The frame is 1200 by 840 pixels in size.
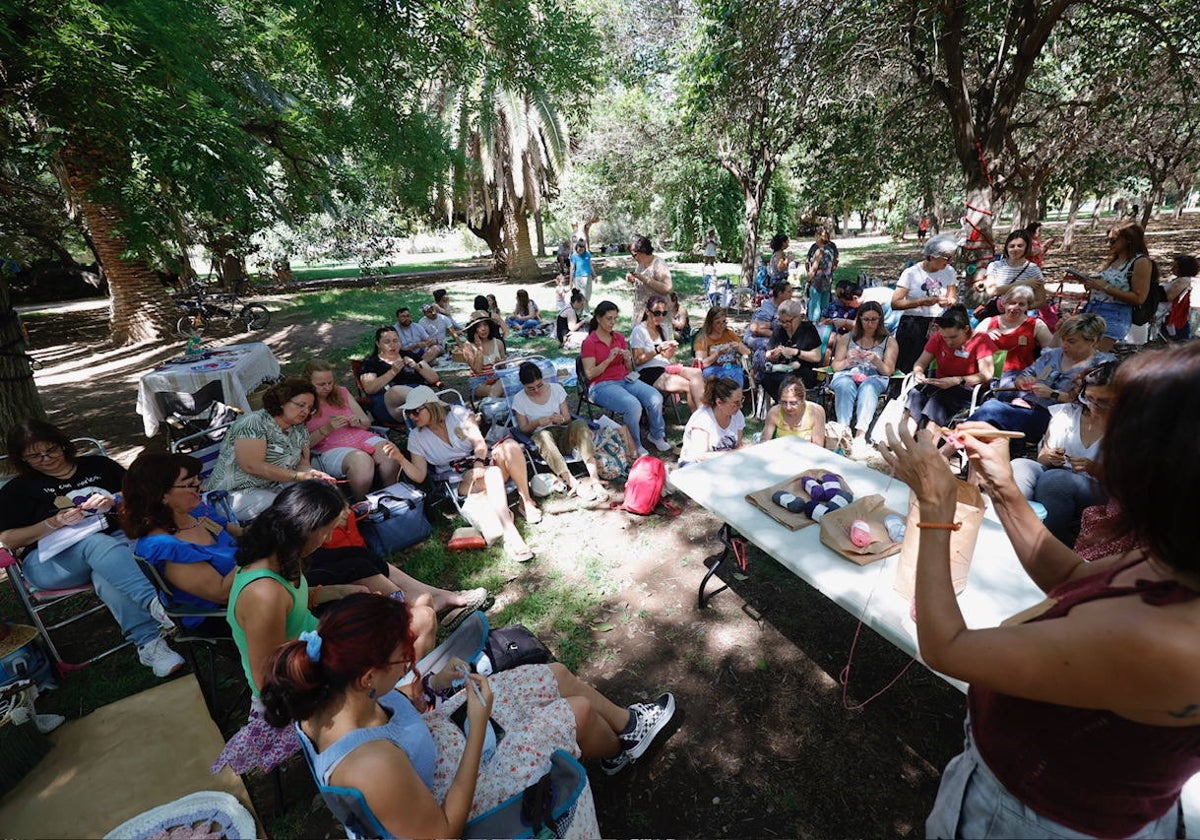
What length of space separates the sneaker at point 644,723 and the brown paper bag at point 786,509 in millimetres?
1045

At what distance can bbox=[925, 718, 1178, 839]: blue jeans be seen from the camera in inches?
43.1

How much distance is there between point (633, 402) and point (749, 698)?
10.1 feet

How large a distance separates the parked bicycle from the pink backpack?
13294 mm

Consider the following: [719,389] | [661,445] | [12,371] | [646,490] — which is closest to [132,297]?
[12,371]

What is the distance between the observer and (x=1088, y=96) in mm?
10953

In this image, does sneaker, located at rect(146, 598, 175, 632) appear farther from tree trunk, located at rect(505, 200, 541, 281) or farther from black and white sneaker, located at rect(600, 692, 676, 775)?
tree trunk, located at rect(505, 200, 541, 281)

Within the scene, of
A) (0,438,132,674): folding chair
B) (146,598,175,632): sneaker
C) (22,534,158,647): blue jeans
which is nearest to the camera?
(0,438,132,674): folding chair

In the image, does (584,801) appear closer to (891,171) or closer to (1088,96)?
(891,171)

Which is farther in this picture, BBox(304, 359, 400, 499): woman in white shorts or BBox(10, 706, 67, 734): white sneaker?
BBox(304, 359, 400, 499): woman in white shorts

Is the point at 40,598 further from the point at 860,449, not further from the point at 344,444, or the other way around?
the point at 860,449

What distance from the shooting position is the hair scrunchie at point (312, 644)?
157 cm

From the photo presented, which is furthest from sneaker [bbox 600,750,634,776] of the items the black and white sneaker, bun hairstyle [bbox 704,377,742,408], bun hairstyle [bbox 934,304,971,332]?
bun hairstyle [bbox 934,304,971,332]

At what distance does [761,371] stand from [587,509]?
2805 millimetres

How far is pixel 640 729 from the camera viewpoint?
2441 millimetres
